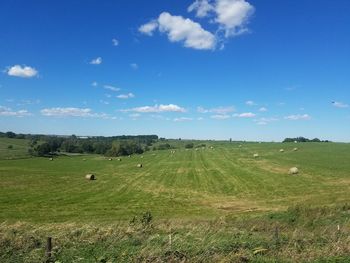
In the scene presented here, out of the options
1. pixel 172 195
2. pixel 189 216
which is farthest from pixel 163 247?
pixel 172 195

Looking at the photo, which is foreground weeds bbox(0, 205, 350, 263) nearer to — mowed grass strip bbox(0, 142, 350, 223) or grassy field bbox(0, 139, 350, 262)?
grassy field bbox(0, 139, 350, 262)

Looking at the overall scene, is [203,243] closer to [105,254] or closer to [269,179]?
[105,254]

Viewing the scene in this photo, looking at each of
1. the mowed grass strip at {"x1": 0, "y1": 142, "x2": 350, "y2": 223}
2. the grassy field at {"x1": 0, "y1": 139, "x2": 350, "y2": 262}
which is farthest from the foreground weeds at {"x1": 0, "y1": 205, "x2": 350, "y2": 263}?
the mowed grass strip at {"x1": 0, "y1": 142, "x2": 350, "y2": 223}

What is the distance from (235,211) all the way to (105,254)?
20900 mm

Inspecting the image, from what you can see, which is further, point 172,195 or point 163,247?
point 172,195

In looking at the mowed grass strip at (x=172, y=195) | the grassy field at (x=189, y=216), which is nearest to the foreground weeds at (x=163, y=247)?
the grassy field at (x=189, y=216)

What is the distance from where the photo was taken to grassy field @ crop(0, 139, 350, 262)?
1113cm

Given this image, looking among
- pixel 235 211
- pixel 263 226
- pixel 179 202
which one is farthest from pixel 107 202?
pixel 263 226

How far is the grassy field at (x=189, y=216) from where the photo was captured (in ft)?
36.5

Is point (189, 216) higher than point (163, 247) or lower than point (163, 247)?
lower

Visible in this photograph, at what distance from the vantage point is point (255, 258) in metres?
10.6

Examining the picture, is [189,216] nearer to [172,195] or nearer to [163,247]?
[172,195]

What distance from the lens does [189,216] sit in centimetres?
2870

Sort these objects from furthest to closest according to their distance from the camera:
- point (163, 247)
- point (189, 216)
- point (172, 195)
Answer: point (172, 195), point (189, 216), point (163, 247)
